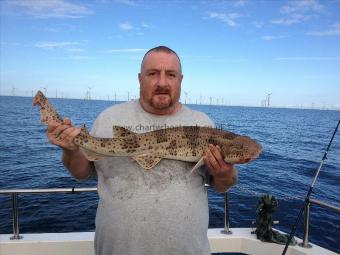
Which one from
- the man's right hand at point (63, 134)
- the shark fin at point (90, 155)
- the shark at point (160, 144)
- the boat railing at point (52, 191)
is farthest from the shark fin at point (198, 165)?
the boat railing at point (52, 191)

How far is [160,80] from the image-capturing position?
442cm

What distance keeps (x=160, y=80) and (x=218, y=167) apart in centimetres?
136

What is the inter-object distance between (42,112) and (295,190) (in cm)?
2629

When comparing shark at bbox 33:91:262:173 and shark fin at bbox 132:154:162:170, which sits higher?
shark at bbox 33:91:262:173

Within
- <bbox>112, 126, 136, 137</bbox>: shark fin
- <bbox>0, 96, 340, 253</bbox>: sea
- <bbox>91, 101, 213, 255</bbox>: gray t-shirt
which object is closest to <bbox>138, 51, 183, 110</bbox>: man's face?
<bbox>112, 126, 136, 137</bbox>: shark fin

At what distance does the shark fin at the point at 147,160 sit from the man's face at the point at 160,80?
68cm

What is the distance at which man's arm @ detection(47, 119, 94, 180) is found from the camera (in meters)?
4.03

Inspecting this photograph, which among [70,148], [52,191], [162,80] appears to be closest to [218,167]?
[162,80]

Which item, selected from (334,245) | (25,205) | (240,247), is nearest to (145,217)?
(240,247)

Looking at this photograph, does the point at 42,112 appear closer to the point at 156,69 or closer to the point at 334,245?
the point at 156,69

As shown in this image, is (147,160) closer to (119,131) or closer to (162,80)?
(119,131)

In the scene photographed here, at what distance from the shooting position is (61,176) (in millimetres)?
28797

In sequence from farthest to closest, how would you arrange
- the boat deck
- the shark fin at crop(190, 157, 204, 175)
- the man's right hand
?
1. the boat deck
2. the shark fin at crop(190, 157, 204, 175)
3. the man's right hand

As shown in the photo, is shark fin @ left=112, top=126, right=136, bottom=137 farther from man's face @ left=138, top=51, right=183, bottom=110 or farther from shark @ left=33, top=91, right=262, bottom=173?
man's face @ left=138, top=51, right=183, bottom=110
